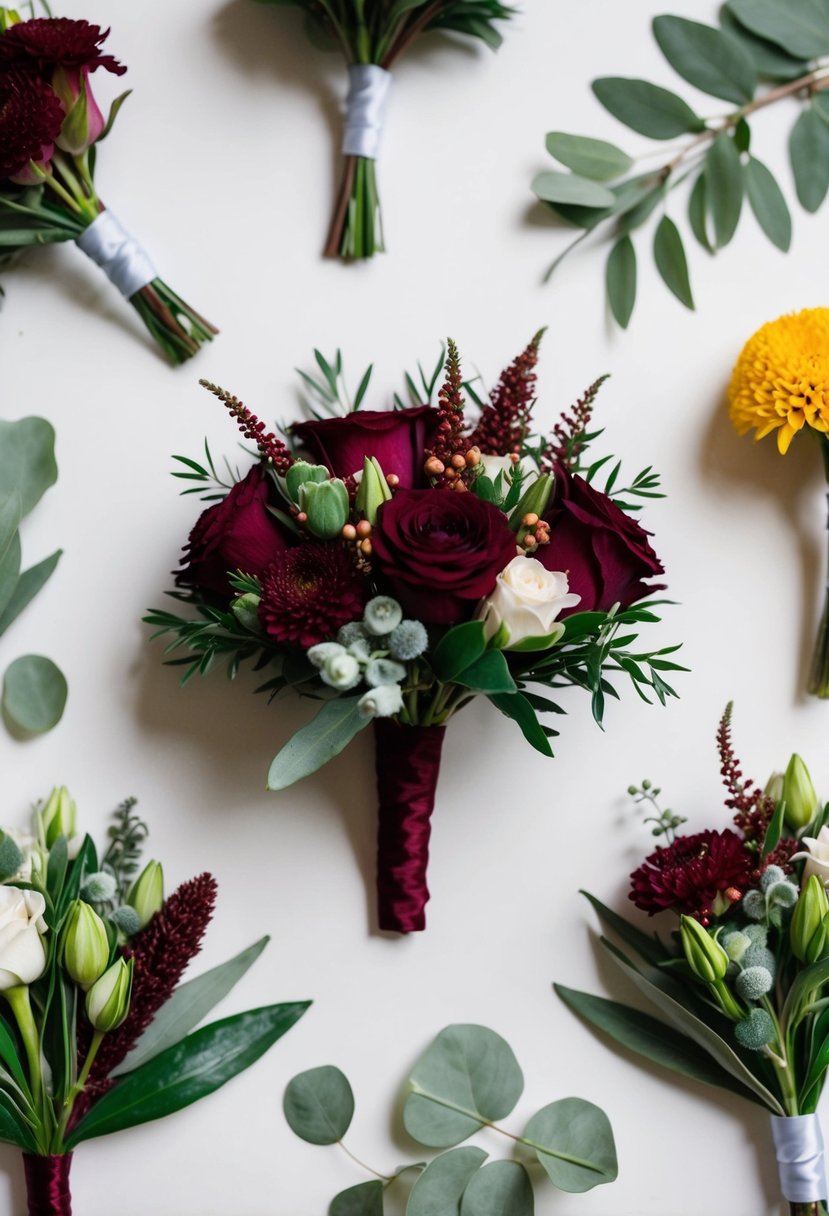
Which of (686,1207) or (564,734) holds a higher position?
(564,734)

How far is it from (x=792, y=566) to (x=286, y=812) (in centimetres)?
65

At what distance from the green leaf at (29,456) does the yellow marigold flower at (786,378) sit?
781 mm

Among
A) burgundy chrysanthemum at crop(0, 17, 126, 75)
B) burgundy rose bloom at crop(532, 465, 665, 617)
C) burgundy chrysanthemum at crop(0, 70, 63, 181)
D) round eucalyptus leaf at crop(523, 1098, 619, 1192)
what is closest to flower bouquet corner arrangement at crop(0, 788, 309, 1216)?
round eucalyptus leaf at crop(523, 1098, 619, 1192)

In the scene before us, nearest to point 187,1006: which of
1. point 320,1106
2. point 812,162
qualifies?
point 320,1106

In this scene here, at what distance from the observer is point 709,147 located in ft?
4.08

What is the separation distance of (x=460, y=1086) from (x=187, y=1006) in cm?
31

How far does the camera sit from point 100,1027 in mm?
1043

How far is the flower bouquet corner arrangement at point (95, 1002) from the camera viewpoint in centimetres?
104

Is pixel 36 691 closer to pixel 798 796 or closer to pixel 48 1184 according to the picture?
pixel 48 1184

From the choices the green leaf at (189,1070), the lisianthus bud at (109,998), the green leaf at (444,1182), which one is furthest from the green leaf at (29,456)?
the green leaf at (444,1182)

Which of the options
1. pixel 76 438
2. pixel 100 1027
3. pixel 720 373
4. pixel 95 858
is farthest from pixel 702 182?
pixel 100 1027

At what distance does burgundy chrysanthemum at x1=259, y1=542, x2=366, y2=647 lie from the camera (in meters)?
0.93

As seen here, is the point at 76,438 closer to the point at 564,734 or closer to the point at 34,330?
the point at 34,330

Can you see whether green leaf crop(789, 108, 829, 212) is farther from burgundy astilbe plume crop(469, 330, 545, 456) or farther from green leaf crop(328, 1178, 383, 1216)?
green leaf crop(328, 1178, 383, 1216)
